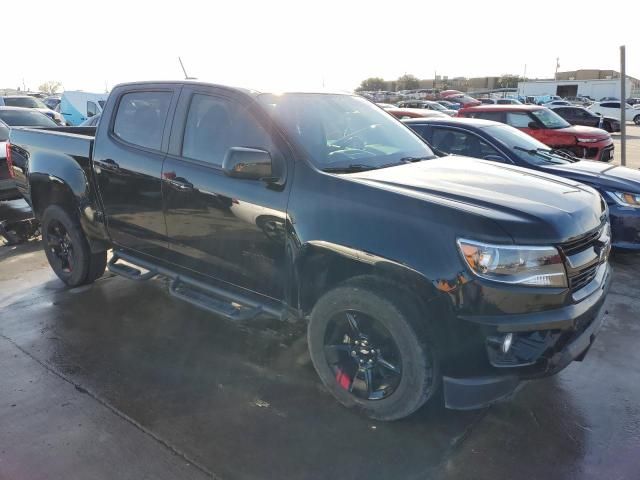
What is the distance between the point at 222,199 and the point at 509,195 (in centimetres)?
177

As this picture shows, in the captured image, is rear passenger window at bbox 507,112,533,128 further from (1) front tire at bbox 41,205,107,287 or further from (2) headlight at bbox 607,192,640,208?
(1) front tire at bbox 41,205,107,287

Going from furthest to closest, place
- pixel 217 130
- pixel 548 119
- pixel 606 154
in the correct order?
1. pixel 606 154
2. pixel 548 119
3. pixel 217 130

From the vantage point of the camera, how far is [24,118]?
12.6 m

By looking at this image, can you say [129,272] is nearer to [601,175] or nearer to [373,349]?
[373,349]

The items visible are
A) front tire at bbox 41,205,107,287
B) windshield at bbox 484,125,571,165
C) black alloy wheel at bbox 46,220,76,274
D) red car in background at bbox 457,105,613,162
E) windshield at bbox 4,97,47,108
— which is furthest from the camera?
windshield at bbox 4,97,47,108

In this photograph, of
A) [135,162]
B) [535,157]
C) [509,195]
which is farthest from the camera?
[535,157]

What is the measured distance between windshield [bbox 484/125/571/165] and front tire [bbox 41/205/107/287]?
484 cm

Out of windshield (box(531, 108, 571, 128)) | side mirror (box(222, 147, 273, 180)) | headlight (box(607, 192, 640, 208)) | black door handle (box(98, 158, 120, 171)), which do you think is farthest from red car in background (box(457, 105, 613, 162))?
side mirror (box(222, 147, 273, 180))

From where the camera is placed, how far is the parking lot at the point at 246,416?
2.68 meters

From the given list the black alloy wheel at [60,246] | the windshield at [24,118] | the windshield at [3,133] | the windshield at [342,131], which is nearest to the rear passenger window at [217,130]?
the windshield at [342,131]

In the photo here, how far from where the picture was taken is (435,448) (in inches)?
111

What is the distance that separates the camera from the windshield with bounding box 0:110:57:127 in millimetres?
12367

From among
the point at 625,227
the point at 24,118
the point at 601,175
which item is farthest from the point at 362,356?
the point at 24,118

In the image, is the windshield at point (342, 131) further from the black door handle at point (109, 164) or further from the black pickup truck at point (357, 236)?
the black door handle at point (109, 164)
